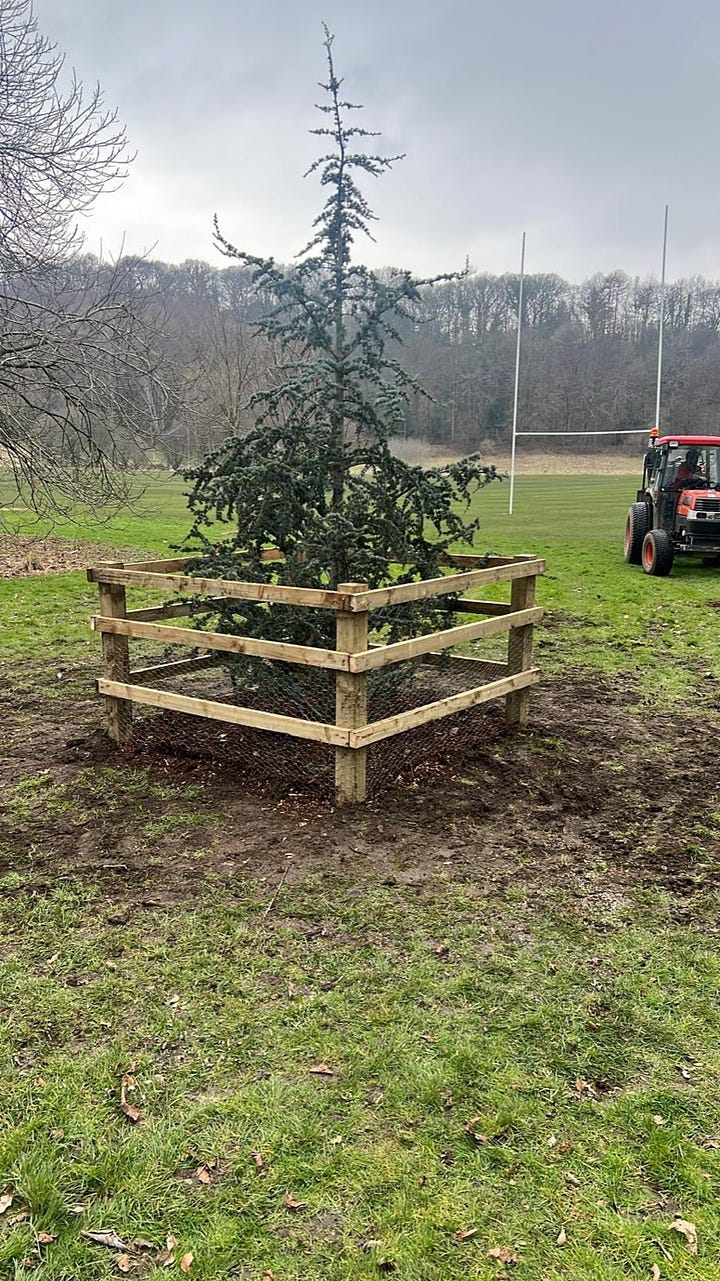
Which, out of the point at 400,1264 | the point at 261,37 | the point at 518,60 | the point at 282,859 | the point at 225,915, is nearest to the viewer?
the point at 400,1264

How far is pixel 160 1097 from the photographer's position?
244 centimetres

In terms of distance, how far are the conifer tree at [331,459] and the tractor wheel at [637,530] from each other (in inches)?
395

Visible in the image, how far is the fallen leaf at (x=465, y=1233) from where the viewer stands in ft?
6.51

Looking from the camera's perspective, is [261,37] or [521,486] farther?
[521,486]

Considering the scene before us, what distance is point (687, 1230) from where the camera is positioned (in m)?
2.01

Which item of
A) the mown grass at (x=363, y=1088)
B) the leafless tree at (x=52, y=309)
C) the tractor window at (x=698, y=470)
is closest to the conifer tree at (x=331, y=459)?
the mown grass at (x=363, y=1088)

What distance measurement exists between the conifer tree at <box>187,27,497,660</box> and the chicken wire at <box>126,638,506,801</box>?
0.30 m

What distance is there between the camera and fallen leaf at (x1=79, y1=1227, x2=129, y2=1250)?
1975 millimetres

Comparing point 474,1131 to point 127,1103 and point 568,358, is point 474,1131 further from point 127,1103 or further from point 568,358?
point 568,358

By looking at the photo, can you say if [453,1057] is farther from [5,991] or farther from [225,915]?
[5,991]

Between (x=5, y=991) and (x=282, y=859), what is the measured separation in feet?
4.29

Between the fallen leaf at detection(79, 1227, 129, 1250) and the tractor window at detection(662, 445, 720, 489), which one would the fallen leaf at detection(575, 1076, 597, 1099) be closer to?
the fallen leaf at detection(79, 1227, 129, 1250)

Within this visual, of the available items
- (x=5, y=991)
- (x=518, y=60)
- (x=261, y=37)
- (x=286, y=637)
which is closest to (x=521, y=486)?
(x=518, y=60)

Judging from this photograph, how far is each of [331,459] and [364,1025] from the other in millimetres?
3100
